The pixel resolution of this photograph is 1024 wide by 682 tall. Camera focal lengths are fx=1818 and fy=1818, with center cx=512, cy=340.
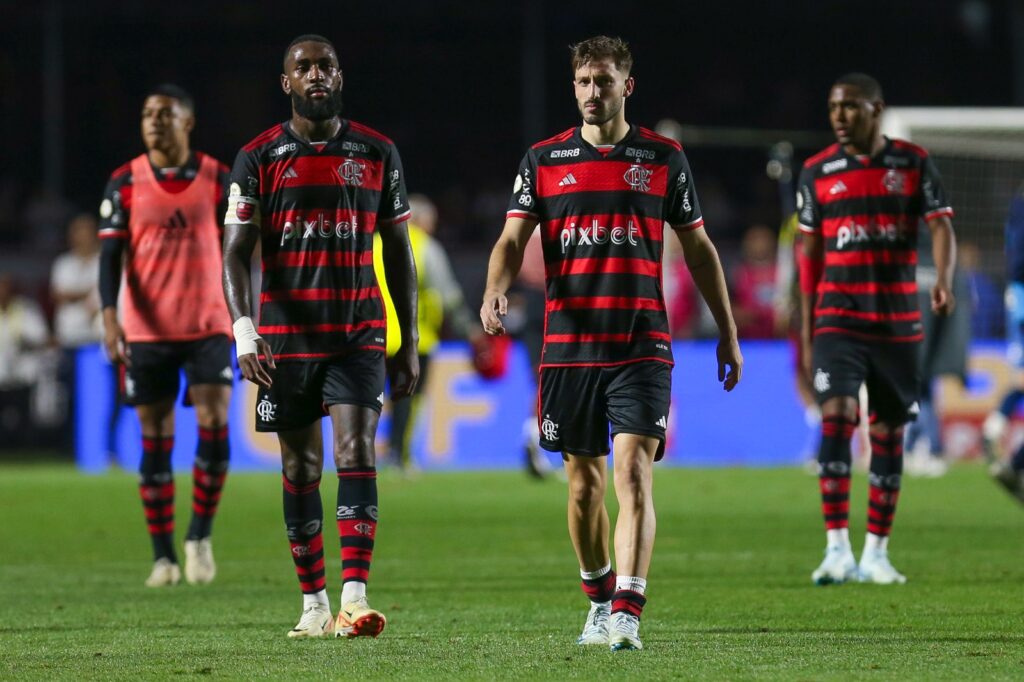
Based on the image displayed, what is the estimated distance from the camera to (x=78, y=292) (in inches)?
768

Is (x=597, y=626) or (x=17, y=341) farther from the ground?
(x=597, y=626)

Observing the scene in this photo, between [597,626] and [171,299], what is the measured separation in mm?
3481

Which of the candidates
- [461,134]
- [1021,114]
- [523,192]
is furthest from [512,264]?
[461,134]

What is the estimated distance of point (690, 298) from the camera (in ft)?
65.6

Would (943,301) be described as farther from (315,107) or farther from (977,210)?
(977,210)

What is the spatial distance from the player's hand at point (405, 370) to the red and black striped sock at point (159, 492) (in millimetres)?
2374

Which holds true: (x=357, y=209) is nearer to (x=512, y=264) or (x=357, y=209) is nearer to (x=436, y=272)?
(x=512, y=264)

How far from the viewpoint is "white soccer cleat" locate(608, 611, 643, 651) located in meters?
5.95

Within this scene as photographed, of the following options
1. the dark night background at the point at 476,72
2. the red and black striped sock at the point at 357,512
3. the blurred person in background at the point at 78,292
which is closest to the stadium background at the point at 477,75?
the dark night background at the point at 476,72

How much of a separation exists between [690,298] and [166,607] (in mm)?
12890

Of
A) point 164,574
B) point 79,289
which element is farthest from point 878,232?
point 79,289

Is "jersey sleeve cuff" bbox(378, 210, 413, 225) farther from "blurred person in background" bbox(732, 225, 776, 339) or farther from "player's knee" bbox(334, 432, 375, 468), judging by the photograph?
"blurred person in background" bbox(732, 225, 776, 339)

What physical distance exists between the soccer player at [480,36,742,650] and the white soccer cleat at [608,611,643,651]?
218 mm

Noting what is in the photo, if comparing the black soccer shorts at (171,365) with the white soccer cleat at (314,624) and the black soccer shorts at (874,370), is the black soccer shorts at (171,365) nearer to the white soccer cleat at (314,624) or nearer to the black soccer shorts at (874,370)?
the white soccer cleat at (314,624)
